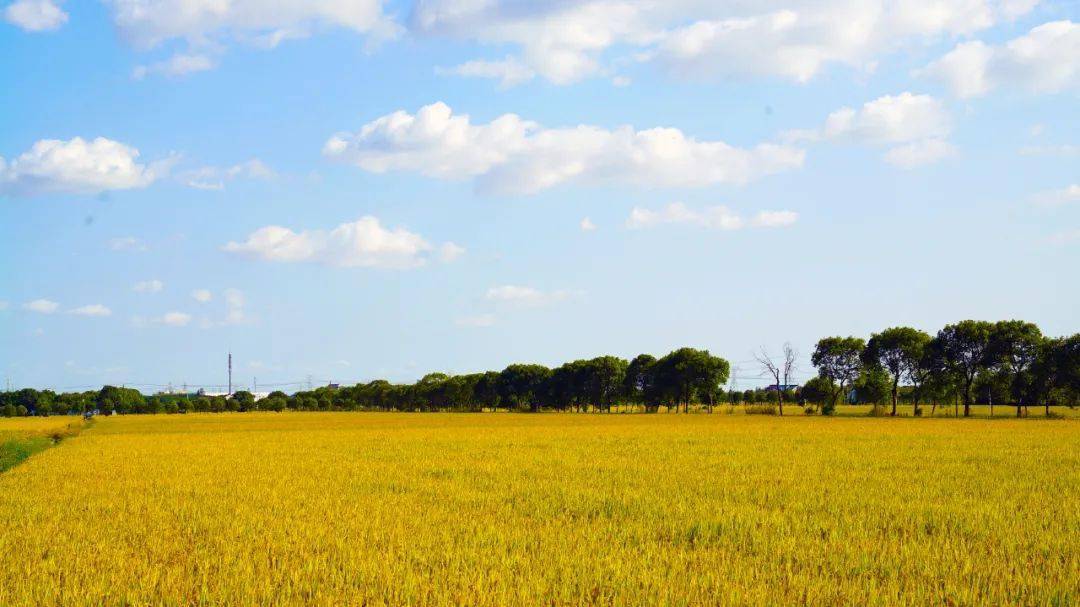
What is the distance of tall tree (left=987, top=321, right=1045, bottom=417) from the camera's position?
106m

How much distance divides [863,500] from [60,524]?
15680mm

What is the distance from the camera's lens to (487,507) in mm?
16406

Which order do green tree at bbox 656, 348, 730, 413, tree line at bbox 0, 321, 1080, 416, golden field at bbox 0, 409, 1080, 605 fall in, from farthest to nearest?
1. green tree at bbox 656, 348, 730, 413
2. tree line at bbox 0, 321, 1080, 416
3. golden field at bbox 0, 409, 1080, 605

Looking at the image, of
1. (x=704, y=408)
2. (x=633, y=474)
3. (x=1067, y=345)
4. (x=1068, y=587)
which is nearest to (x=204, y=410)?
(x=704, y=408)

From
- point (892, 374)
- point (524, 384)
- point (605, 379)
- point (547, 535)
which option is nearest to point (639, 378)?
point (605, 379)

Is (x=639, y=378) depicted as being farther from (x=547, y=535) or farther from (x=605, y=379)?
(x=547, y=535)

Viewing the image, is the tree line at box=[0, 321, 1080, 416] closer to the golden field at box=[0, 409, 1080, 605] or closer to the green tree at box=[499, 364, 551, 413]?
the green tree at box=[499, 364, 551, 413]

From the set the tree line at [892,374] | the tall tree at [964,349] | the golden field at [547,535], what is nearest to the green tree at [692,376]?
A: the tree line at [892,374]

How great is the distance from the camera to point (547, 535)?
1260cm

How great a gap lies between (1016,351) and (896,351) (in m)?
15.2

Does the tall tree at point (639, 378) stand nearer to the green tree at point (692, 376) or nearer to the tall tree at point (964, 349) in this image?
the green tree at point (692, 376)

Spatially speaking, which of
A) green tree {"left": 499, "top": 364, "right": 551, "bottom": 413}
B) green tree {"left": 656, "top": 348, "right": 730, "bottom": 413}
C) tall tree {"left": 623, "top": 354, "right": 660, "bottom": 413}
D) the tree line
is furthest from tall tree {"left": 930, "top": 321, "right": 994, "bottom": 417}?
green tree {"left": 499, "top": 364, "right": 551, "bottom": 413}

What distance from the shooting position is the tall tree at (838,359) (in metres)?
124

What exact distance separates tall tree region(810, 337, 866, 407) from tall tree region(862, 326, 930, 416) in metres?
3.68
